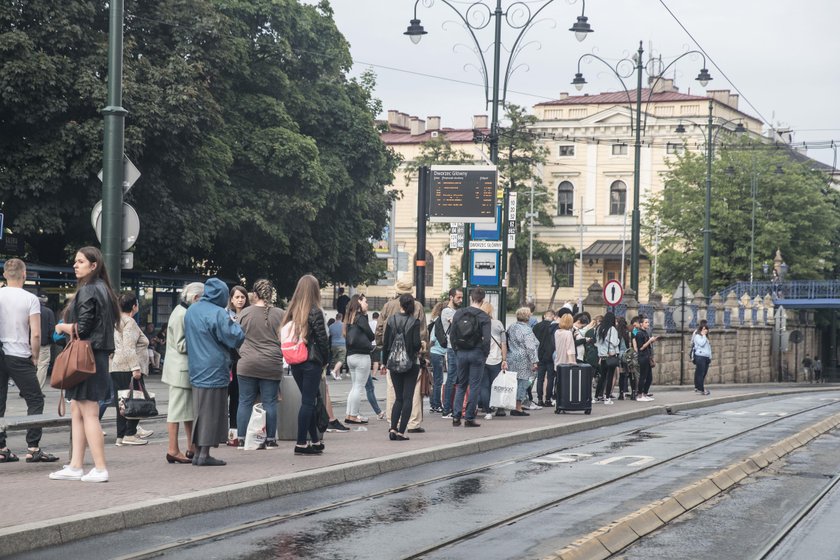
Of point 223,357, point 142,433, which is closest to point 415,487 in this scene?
point 223,357

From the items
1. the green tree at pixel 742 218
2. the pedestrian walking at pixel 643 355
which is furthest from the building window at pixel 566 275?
the pedestrian walking at pixel 643 355

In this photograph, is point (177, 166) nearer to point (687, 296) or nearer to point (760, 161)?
point (687, 296)

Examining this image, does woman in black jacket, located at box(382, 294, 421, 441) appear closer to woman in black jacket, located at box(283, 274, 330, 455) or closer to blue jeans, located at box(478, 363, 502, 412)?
woman in black jacket, located at box(283, 274, 330, 455)

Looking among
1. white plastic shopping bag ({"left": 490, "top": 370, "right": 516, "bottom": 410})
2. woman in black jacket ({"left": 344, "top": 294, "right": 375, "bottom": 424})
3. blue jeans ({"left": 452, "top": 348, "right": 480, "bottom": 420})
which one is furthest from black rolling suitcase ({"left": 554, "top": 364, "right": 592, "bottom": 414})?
woman in black jacket ({"left": 344, "top": 294, "right": 375, "bottom": 424})

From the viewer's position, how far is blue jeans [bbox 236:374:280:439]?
12.9 m

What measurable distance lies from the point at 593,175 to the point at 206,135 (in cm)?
5570

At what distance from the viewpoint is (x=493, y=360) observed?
18250mm

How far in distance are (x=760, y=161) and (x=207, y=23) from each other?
137 ft

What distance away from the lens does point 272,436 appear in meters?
13.3

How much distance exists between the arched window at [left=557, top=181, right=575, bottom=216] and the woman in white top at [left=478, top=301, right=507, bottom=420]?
68.0 m

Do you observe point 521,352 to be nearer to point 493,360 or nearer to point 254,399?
point 493,360

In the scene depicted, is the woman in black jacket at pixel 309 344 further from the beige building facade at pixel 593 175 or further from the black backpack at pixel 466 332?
the beige building facade at pixel 593 175

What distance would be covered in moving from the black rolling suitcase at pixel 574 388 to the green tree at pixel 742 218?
155 feet

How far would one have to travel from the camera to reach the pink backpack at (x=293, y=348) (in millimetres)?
12195
